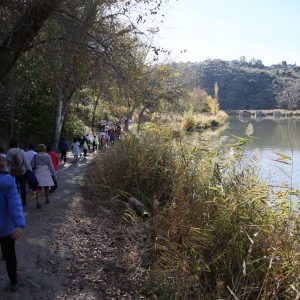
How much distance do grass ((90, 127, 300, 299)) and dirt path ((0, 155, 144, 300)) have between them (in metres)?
0.57

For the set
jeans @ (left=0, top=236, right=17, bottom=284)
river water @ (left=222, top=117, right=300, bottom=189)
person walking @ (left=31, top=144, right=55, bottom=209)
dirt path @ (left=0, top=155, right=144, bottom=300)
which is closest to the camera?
jeans @ (left=0, top=236, right=17, bottom=284)

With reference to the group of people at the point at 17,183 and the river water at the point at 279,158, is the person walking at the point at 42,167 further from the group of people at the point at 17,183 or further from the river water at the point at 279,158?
the river water at the point at 279,158

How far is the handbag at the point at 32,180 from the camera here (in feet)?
27.8

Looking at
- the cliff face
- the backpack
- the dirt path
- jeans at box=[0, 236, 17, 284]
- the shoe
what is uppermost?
the cliff face

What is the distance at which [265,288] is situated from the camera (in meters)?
4.91

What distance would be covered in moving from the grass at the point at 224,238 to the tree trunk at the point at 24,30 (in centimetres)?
420

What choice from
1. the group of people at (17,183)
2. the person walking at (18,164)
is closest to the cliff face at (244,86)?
the group of people at (17,183)

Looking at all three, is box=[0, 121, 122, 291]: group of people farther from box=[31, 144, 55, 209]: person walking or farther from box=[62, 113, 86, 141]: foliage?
box=[62, 113, 86, 141]: foliage

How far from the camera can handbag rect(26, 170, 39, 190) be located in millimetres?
8469

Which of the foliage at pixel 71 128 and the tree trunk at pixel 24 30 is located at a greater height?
the tree trunk at pixel 24 30

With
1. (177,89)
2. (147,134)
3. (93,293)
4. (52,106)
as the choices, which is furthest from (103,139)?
(93,293)

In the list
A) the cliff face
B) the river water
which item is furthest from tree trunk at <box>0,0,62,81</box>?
the cliff face

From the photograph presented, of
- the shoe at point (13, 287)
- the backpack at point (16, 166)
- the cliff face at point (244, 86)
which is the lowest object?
the shoe at point (13, 287)

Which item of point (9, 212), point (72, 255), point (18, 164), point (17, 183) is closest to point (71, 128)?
point (17, 183)
